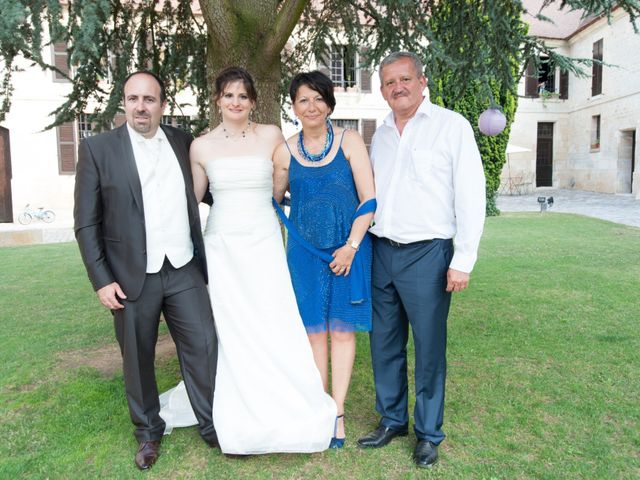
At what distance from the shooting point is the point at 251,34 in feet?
13.4

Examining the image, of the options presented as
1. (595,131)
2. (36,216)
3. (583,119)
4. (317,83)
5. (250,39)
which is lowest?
(36,216)

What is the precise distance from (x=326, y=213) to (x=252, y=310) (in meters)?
0.69

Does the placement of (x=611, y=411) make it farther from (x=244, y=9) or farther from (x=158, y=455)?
(x=244, y=9)

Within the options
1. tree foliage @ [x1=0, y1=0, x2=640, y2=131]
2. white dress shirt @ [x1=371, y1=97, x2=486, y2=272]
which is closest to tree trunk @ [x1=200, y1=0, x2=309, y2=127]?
tree foliage @ [x1=0, y1=0, x2=640, y2=131]

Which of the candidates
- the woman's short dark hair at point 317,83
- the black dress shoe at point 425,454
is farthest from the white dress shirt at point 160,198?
the black dress shoe at point 425,454

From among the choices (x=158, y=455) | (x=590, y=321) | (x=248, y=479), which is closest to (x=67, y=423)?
(x=158, y=455)

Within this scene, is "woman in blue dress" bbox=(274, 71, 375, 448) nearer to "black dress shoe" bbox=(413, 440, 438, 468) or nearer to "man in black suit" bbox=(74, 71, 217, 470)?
"man in black suit" bbox=(74, 71, 217, 470)

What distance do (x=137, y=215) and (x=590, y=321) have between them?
4969 millimetres

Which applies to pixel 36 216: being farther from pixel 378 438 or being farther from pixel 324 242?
pixel 378 438

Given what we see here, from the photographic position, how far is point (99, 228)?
9.95 feet

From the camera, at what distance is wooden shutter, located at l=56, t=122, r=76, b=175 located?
20859 mm

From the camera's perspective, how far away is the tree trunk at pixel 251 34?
13.1 feet

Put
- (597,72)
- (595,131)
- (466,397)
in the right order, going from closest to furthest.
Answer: (466,397), (597,72), (595,131)

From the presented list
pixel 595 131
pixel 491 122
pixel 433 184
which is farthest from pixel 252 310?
pixel 595 131
